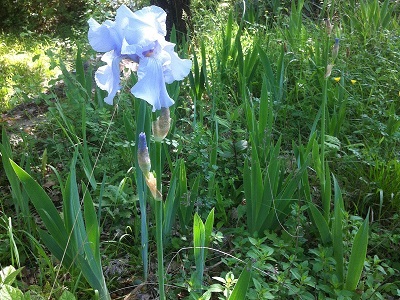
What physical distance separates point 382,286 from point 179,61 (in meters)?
1.07

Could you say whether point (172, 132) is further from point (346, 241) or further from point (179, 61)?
point (179, 61)

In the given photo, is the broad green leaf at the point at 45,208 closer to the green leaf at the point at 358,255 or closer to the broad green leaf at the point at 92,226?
the broad green leaf at the point at 92,226

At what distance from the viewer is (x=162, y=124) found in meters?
1.00

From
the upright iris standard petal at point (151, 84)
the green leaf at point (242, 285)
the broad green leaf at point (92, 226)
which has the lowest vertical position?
the green leaf at point (242, 285)

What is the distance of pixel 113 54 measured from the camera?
3.33 ft

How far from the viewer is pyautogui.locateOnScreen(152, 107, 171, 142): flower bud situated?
0.99m

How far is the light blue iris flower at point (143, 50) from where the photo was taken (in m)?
0.94

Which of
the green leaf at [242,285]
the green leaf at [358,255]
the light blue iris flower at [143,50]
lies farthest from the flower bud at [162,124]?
the green leaf at [358,255]

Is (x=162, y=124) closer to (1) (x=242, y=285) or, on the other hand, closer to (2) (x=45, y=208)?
(1) (x=242, y=285)

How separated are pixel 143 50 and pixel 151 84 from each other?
0.08 meters

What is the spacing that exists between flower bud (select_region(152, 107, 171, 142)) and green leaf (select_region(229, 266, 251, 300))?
16.2 inches

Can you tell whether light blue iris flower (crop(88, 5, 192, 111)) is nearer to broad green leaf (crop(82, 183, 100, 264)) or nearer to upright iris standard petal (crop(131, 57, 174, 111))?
upright iris standard petal (crop(131, 57, 174, 111))

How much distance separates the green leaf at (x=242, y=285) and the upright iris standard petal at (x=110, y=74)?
0.55 metres

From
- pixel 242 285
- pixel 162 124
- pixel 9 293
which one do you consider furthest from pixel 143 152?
pixel 9 293
